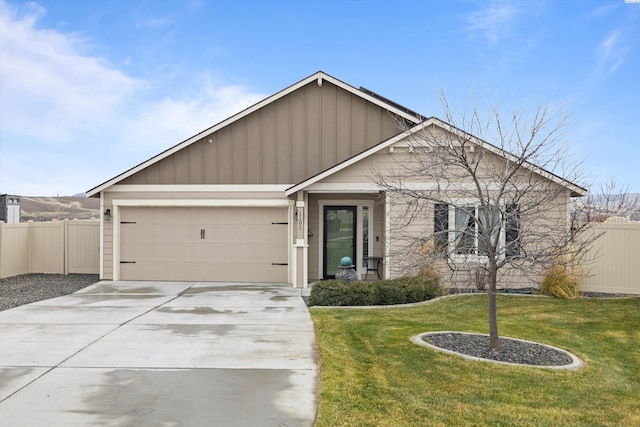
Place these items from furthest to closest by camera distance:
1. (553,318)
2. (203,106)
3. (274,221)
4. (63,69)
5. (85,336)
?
(203,106) → (63,69) → (274,221) → (553,318) → (85,336)

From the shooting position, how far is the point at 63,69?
660 inches

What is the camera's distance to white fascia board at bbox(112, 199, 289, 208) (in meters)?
14.1

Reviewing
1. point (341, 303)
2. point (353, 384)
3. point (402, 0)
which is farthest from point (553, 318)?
point (402, 0)

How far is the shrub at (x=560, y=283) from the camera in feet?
38.1

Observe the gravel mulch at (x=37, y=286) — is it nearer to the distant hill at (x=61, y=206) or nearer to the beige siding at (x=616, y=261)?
the beige siding at (x=616, y=261)

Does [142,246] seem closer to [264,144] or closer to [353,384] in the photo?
[264,144]

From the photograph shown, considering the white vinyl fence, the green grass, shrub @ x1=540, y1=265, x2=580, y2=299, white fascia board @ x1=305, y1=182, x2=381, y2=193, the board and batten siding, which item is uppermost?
the board and batten siding

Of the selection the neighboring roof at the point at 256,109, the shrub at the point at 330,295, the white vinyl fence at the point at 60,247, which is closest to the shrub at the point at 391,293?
the shrub at the point at 330,295

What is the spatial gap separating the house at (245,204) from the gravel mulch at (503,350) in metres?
6.66

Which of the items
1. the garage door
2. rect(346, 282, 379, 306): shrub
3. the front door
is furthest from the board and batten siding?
rect(346, 282, 379, 306): shrub

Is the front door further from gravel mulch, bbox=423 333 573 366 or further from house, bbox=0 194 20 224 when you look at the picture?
house, bbox=0 194 20 224

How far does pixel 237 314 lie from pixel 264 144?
622cm

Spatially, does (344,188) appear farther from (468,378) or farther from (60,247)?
(60,247)

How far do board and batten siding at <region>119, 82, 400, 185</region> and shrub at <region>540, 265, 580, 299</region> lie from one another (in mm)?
5619
